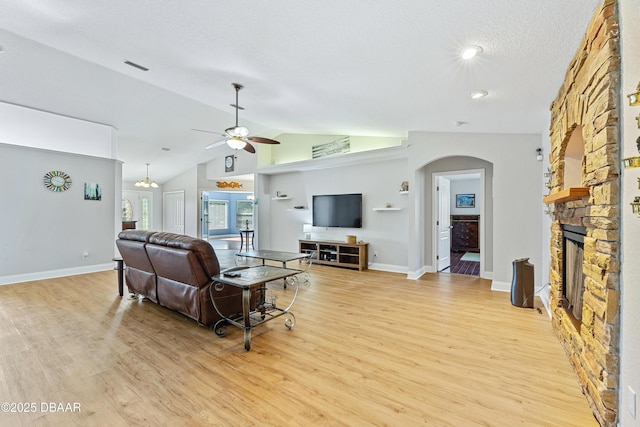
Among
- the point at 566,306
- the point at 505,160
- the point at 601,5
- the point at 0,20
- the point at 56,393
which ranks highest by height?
the point at 0,20

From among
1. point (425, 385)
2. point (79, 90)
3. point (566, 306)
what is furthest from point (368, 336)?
point (79, 90)

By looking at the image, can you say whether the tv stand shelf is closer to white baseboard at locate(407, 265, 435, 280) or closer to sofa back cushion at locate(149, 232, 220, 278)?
white baseboard at locate(407, 265, 435, 280)

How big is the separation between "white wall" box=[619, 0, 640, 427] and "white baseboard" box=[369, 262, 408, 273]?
439 centimetres

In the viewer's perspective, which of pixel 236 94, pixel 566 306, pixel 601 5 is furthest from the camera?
pixel 236 94

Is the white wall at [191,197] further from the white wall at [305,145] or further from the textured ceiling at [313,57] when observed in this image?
the textured ceiling at [313,57]

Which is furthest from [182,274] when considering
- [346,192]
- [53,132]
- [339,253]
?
[53,132]

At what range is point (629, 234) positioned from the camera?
150 centimetres

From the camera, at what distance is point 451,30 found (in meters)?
2.12

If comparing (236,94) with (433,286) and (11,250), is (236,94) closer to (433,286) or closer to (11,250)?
(433,286)

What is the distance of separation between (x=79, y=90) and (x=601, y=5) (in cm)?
661

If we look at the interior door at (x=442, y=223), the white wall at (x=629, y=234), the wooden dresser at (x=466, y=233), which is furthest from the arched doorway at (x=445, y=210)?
the white wall at (x=629, y=234)

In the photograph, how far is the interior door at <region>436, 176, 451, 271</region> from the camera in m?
6.10

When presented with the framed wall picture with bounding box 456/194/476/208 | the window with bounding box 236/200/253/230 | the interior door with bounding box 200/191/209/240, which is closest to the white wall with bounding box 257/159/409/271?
the interior door with bounding box 200/191/209/240

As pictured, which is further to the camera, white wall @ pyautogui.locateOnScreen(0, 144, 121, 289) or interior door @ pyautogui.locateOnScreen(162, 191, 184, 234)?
interior door @ pyautogui.locateOnScreen(162, 191, 184, 234)
